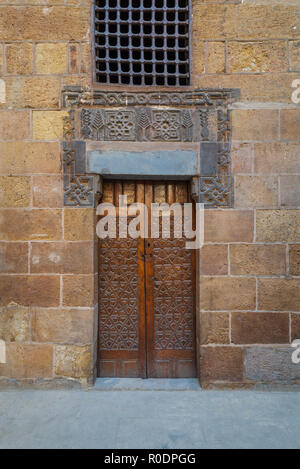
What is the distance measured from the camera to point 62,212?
314 cm

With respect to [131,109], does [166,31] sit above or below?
above

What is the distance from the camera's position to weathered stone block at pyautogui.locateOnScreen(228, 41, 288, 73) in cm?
316

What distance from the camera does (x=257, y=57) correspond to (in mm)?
3164

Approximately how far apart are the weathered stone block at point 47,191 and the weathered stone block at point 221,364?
2219 mm

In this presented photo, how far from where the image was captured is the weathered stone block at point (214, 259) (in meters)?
3.13

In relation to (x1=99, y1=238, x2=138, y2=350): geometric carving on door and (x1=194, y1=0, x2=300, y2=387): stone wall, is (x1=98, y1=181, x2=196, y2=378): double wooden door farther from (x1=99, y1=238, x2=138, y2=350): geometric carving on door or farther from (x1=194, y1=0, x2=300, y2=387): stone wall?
(x1=194, y1=0, x2=300, y2=387): stone wall

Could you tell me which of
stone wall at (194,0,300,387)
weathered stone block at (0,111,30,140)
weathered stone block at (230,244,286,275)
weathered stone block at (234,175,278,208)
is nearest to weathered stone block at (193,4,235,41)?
stone wall at (194,0,300,387)

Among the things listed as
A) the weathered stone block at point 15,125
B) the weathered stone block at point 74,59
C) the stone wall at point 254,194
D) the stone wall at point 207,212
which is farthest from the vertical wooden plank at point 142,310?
the weathered stone block at point 74,59

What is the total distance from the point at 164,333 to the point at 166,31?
3.34 meters

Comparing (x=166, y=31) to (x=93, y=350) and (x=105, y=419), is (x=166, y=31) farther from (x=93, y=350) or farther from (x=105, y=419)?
(x=105, y=419)

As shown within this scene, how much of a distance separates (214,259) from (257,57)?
2.21m

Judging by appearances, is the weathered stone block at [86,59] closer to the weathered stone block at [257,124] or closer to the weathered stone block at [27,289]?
the weathered stone block at [257,124]

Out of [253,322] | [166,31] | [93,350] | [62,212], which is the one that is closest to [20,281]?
[62,212]

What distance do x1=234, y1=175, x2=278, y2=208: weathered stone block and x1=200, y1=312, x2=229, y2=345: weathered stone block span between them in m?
1.19
